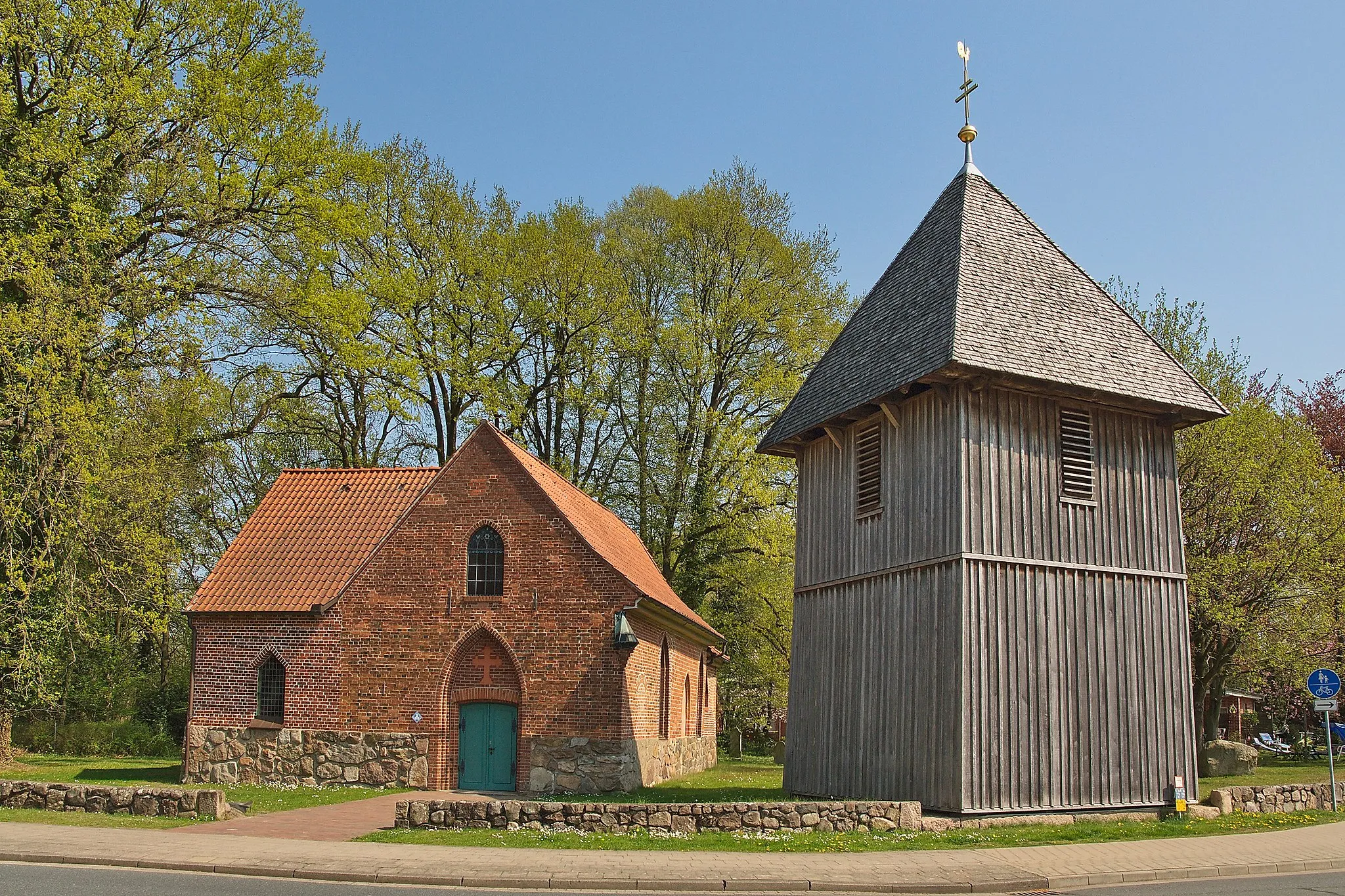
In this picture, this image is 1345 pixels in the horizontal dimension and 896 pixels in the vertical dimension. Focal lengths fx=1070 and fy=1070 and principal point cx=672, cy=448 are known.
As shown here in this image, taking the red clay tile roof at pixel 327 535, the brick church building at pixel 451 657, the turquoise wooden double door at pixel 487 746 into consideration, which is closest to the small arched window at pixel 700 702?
the red clay tile roof at pixel 327 535

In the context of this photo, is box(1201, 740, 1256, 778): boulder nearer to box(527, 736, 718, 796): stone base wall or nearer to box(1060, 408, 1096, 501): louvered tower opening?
box(1060, 408, 1096, 501): louvered tower opening

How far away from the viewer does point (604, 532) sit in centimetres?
2634

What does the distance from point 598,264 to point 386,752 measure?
21172 millimetres

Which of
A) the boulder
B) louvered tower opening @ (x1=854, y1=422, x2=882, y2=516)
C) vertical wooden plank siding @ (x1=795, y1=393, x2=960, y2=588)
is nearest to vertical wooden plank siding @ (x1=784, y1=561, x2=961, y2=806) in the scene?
vertical wooden plank siding @ (x1=795, y1=393, x2=960, y2=588)

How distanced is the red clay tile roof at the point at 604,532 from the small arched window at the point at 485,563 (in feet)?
4.78

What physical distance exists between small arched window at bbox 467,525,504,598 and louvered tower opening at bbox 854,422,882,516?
757 cm

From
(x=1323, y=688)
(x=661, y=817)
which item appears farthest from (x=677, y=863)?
(x=1323, y=688)

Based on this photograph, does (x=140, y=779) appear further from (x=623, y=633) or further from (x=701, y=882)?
(x=701, y=882)

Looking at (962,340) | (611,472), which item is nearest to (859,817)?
(962,340)

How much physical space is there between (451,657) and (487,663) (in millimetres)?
748

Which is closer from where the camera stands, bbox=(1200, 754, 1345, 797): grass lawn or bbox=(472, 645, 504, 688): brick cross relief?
bbox=(472, 645, 504, 688): brick cross relief

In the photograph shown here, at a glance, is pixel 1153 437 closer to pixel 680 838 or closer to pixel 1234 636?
pixel 680 838

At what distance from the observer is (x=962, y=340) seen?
16.2 meters

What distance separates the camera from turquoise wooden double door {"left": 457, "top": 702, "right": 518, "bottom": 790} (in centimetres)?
2098
